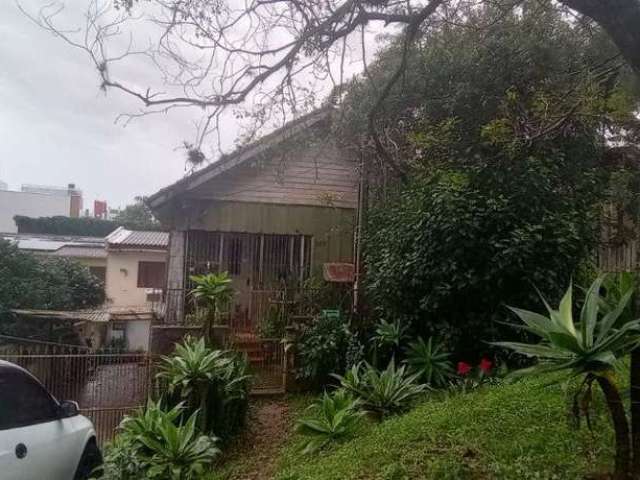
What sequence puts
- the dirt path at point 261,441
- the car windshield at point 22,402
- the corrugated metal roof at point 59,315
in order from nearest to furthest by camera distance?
the car windshield at point 22,402, the dirt path at point 261,441, the corrugated metal roof at point 59,315

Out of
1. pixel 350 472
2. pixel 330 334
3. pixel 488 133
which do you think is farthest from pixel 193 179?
pixel 350 472

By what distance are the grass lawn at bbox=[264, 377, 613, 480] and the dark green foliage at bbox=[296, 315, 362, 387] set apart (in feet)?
8.77

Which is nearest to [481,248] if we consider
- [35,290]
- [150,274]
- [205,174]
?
[205,174]

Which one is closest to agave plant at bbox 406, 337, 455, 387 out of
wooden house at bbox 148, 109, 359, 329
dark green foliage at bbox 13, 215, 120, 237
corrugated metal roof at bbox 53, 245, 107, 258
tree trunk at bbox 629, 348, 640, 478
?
tree trunk at bbox 629, 348, 640, 478

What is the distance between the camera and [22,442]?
3.69 meters

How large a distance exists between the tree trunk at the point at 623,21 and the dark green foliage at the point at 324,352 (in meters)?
5.47

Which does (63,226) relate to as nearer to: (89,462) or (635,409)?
(89,462)

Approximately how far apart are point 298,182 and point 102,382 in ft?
20.1

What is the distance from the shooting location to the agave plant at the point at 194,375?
19.7 feet

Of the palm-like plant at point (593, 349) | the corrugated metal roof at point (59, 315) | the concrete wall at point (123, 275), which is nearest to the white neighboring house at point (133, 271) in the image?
the concrete wall at point (123, 275)

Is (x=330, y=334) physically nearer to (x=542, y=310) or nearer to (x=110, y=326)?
(x=542, y=310)

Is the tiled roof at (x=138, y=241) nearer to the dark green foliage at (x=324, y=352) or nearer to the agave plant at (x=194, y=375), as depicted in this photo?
the dark green foliage at (x=324, y=352)

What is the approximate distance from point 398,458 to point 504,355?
10.9ft

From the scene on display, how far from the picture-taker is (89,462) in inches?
190
